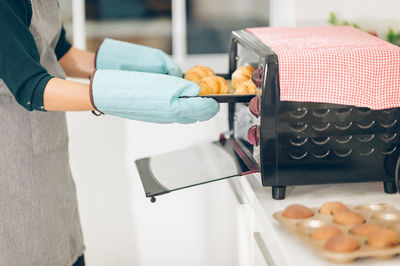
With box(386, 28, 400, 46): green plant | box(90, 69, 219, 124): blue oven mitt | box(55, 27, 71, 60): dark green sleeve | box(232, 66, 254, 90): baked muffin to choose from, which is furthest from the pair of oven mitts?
box(386, 28, 400, 46): green plant

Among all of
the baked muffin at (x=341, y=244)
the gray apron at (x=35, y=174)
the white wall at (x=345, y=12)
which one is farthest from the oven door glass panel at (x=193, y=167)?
the white wall at (x=345, y=12)

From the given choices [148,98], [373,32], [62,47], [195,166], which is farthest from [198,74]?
[373,32]

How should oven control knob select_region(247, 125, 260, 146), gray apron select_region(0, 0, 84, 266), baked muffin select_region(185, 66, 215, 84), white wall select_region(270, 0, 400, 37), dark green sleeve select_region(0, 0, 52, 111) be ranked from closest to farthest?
dark green sleeve select_region(0, 0, 52, 111) → oven control knob select_region(247, 125, 260, 146) → gray apron select_region(0, 0, 84, 266) → baked muffin select_region(185, 66, 215, 84) → white wall select_region(270, 0, 400, 37)

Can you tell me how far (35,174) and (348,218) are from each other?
0.79 metres

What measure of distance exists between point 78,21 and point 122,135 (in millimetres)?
539

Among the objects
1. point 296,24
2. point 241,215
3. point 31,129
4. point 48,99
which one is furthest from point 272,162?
point 296,24

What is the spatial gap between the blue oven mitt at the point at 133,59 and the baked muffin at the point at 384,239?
0.84m

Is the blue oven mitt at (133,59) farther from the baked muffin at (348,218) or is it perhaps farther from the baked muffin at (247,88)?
the baked muffin at (348,218)

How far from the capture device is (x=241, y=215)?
150 centimetres

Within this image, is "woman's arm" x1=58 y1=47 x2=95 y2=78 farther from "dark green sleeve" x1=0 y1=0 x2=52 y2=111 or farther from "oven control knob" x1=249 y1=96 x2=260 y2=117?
"oven control knob" x1=249 y1=96 x2=260 y2=117

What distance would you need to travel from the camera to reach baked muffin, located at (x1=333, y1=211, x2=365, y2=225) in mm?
984

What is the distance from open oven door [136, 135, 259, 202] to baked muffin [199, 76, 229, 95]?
182mm

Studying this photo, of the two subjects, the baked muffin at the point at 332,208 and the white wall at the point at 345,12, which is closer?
the baked muffin at the point at 332,208

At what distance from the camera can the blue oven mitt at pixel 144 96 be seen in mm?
1117
